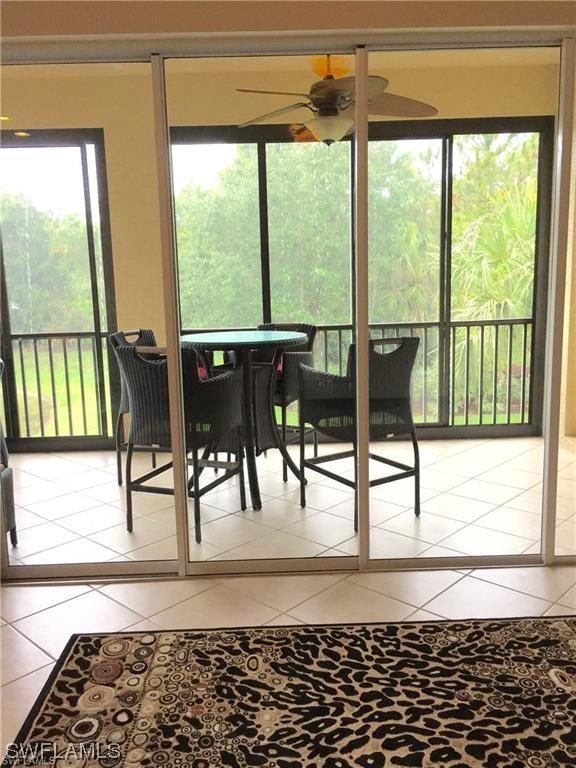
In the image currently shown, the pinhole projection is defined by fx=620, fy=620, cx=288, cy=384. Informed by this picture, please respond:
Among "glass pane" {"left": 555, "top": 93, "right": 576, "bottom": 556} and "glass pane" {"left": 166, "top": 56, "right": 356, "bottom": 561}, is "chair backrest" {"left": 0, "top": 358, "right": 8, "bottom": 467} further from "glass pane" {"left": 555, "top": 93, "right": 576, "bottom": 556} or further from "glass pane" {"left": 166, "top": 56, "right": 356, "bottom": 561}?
"glass pane" {"left": 555, "top": 93, "right": 576, "bottom": 556}

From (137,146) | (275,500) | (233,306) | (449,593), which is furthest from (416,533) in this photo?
(137,146)

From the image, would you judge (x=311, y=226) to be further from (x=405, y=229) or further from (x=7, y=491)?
(x=7, y=491)

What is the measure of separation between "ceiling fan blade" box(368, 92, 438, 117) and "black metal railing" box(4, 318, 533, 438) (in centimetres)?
96

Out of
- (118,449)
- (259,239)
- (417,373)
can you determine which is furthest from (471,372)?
(118,449)

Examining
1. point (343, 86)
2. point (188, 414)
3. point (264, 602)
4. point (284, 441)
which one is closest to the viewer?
point (264, 602)

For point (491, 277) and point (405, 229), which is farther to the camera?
point (491, 277)

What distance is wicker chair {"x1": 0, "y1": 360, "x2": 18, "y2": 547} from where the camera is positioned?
9.68ft

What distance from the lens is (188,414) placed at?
114 inches

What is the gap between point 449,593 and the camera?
2.61 meters

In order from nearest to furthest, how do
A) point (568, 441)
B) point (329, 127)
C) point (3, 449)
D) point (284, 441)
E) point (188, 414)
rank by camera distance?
point (329, 127), point (188, 414), point (3, 449), point (284, 441), point (568, 441)

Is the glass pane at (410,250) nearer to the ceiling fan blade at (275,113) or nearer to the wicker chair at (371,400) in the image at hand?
the wicker chair at (371,400)

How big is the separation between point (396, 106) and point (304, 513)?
2.02 metres

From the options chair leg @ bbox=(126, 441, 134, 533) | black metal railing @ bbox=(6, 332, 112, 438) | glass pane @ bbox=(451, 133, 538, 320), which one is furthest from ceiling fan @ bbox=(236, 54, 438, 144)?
chair leg @ bbox=(126, 441, 134, 533)

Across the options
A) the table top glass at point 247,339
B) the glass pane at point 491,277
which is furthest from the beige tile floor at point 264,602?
the table top glass at point 247,339
